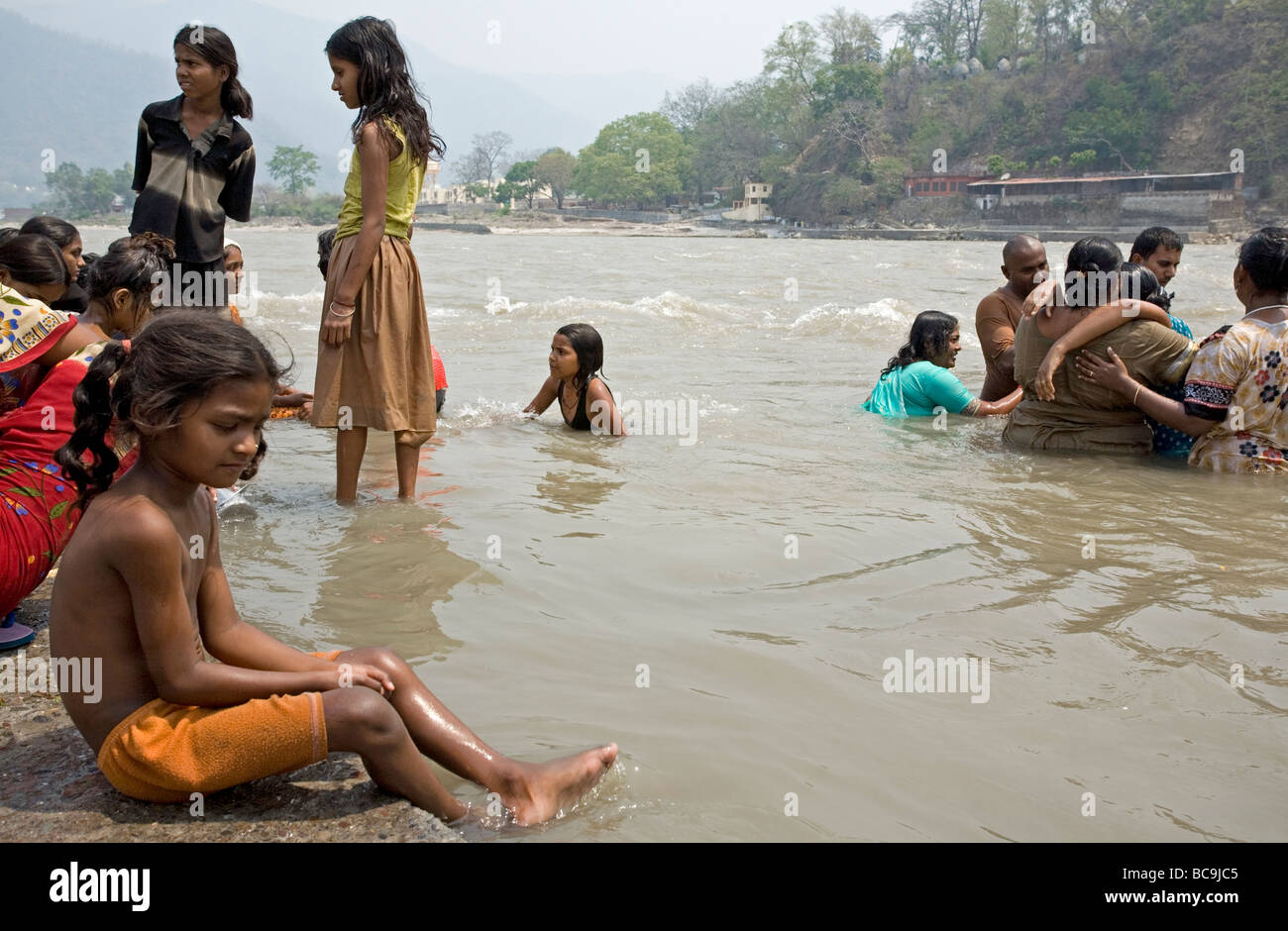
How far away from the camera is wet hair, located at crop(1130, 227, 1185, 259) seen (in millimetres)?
6457

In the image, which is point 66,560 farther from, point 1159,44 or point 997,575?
point 1159,44

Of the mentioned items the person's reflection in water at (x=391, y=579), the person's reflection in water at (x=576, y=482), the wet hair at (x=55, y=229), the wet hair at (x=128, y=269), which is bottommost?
the person's reflection in water at (x=391, y=579)

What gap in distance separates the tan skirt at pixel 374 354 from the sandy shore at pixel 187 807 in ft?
7.12

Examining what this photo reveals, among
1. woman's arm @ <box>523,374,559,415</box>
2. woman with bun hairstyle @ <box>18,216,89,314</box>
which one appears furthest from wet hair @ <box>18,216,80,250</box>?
woman's arm @ <box>523,374,559,415</box>

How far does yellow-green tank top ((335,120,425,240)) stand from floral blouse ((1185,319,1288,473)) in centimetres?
393

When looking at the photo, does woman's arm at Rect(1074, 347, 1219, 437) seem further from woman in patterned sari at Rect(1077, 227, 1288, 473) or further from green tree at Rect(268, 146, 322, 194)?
green tree at Rect(268, 146, 322, 194)

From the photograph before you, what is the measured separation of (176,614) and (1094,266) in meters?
5.17

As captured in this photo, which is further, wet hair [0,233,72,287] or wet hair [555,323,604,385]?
wet hair [555,323,604,385]

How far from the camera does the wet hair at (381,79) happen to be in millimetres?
4352

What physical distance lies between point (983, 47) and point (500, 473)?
96.8 meters

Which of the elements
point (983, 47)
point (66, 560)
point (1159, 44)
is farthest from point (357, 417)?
point (983, 47)

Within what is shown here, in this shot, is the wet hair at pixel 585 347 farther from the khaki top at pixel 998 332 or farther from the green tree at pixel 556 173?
the green tree at pixel 556 173

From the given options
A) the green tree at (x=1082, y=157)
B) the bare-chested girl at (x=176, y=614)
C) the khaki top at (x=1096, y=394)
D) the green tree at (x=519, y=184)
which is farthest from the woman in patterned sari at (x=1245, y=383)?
the green tree at (x=519, y=184)

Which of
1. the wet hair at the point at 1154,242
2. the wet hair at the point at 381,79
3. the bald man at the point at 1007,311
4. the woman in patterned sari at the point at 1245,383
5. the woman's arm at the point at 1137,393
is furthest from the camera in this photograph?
the bald man at the point at 1007,311
